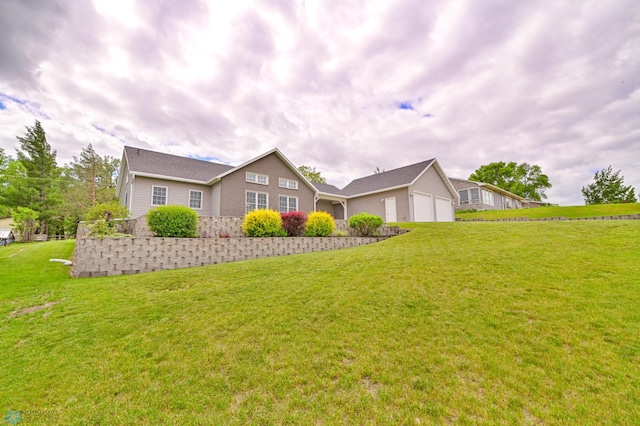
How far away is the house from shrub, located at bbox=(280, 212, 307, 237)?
5373 mm

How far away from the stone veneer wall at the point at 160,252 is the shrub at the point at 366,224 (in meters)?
4.10

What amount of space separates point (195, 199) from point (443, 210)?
750 inches

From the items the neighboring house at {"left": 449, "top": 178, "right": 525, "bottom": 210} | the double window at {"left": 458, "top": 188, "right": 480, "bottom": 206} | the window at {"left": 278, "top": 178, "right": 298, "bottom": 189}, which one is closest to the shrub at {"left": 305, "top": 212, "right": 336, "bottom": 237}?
the window at {"left": 278, "top": 178, "right": 298, "bottom": 189}

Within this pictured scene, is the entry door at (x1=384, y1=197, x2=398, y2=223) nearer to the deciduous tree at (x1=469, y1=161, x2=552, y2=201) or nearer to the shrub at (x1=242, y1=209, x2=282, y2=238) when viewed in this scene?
the shrub at (x1=242, y1=209, x2=282, y2=238)

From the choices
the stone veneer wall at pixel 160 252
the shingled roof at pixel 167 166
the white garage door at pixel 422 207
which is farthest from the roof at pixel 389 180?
the stone veneer wall at pixel 160 252

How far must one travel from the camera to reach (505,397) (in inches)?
85.0

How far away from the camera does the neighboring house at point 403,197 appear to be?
19.4m

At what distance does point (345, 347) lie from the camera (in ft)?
10.0

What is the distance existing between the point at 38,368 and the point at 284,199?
15.8 m

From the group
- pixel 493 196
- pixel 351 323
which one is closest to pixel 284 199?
pixel 351 323

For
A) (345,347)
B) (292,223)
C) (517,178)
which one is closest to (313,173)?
(292,223)

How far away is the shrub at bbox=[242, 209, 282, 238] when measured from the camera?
36.2 feet

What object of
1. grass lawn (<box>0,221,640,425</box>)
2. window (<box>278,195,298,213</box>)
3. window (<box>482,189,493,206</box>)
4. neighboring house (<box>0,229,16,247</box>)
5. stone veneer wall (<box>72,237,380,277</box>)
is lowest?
grass lawn (<box>0,221,640,425</box>)

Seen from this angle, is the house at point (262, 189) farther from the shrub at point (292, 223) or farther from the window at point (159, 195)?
the shrub at point (292, 223)
